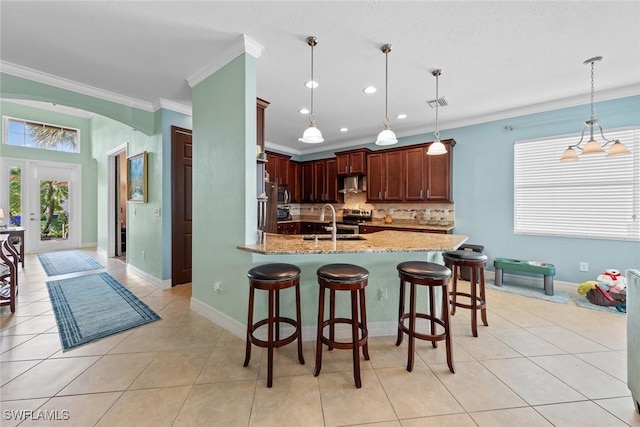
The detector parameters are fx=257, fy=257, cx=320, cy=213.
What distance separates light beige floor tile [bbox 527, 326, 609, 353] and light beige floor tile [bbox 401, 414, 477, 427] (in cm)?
150

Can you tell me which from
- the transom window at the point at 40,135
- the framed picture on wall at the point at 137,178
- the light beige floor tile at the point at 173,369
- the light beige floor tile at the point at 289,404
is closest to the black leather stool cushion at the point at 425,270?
the light beige floor tile at the point at 289,404

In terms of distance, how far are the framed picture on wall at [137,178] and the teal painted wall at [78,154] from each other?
151 inches

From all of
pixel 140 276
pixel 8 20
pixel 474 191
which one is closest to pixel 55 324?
pixel 140 276

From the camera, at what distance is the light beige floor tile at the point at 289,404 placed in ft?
4.99

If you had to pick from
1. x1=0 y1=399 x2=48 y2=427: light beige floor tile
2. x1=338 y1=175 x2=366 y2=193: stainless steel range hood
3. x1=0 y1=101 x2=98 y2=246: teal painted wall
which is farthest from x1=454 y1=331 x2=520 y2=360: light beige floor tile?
x1=0 y1=101 x2=98 y2=246: teal painted wall

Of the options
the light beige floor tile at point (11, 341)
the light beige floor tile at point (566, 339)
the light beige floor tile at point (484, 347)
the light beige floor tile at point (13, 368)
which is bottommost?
the light beige floor tile at point (484, 347)

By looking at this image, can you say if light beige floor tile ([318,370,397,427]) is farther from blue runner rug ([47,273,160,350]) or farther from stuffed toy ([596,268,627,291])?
stuffed toy ([596,268,627,291])

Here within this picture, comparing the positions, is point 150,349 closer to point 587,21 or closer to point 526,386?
point 526,386

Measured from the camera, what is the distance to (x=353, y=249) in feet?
7.15

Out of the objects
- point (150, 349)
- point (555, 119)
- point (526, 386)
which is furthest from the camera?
point (555, 119)

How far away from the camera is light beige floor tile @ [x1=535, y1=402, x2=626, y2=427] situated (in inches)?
59.5

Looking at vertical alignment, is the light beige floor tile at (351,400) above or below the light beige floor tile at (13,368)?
below

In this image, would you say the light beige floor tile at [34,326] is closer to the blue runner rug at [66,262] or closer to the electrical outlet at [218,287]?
the electrical outlet at [218,287]

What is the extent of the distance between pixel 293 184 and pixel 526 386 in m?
5.62
